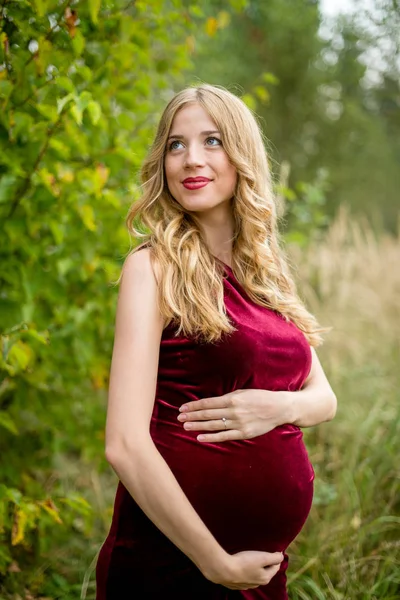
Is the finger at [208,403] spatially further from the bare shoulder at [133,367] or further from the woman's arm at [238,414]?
the bare shoulder at [133,367]

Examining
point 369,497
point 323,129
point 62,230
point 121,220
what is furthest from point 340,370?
point 323,129

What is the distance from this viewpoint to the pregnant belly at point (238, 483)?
172 centimetres

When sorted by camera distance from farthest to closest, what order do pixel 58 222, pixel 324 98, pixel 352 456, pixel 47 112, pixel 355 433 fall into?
pixel 324 98 < pixel 355 433 < pixel 352 456 < pixel 58 222 < pixel 47 112

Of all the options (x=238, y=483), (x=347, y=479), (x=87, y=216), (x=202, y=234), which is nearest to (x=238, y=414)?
(x=238, y=483)

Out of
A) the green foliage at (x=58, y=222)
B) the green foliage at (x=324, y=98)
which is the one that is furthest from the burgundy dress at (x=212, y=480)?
the green foliage at (x=324, y=98)

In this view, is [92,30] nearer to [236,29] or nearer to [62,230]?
[62,230]

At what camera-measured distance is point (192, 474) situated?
5.64 feet

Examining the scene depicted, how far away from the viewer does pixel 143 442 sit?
1596 mm

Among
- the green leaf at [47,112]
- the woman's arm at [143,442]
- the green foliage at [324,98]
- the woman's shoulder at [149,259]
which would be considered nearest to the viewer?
the woman's arm at [143,442]

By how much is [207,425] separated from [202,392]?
10 cm

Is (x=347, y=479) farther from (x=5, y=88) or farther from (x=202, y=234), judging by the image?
(x=5, y=88)

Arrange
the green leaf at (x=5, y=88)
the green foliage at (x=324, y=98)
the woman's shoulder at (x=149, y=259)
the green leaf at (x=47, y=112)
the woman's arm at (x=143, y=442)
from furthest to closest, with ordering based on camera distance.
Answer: the green foliage at (x=324, y=98) < the green leaf at (x=47, y=112) < the green leaf at (x=5, y=88) < the woman's shoulder at (x=149, y=259) < the woman's arm at (x=143, y=442)

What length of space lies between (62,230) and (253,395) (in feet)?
3.92

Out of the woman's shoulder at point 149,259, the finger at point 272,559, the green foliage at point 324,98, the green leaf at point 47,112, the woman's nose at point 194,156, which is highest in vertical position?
the green foliage at point 324,98
